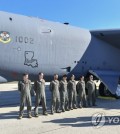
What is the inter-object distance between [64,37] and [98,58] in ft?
9.51

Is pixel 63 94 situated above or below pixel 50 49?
below

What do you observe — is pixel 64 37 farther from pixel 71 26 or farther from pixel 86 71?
pixel 86 71

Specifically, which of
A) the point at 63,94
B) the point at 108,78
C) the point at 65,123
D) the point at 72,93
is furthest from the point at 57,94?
the point at 108,78

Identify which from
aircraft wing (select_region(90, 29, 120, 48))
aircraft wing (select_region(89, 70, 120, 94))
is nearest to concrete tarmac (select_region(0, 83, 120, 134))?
aircraft wing (select_region(89, 70, 120, 94))

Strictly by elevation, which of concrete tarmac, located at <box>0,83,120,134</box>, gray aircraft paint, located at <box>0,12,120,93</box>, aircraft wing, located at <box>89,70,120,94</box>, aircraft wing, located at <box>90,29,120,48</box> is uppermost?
aircraft wing, located at <box>90,29,120,48</box>

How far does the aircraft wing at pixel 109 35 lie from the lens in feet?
47.0

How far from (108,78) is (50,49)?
3783 millimetres

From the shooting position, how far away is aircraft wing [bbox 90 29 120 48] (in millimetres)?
→ 14328

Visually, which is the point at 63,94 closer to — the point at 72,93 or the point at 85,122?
the point at 72,93

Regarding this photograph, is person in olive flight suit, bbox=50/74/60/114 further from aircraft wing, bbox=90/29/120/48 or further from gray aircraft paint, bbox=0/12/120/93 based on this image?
aircraft wing, bbox=90/29/120/48

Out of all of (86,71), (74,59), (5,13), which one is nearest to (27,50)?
(5,13)

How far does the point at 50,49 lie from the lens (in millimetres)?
12125

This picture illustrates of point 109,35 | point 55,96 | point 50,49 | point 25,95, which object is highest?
point 109,35

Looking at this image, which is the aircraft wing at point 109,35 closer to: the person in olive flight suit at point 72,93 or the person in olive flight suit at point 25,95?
the person in olive flight suit at point 72,93
